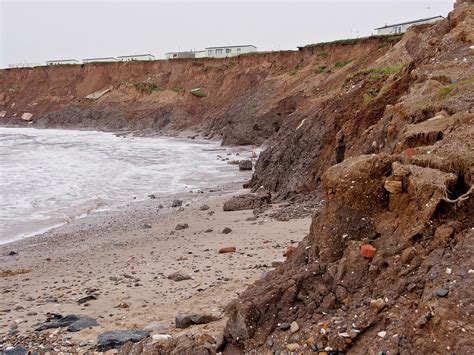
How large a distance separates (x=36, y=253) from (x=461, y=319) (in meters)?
8.95

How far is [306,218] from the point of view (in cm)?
997

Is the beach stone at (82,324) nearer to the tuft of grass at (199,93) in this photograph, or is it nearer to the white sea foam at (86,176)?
the white sea foam at (86,176)

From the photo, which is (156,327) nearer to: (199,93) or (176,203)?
(176,203)

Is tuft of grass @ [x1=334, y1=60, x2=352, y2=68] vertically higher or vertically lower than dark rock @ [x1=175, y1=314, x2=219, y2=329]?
higher

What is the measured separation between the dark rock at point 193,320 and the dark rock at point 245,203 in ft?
24.0

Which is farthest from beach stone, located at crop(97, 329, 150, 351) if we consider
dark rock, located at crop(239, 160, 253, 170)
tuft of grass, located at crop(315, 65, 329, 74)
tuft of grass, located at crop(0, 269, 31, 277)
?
tuft of grass, located at crop(315, 65, 329, 74)

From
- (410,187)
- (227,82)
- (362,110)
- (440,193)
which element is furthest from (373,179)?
(227,82)

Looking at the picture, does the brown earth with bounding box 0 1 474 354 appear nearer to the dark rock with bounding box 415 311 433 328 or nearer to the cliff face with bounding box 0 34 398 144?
the dark rock with bounding box 415 311 433 328

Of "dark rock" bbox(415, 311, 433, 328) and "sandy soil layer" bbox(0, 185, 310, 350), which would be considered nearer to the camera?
"dark rock" bbox(415, 311, 433, 328)

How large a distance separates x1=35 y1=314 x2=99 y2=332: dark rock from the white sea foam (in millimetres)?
6637

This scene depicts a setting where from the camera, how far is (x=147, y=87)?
50406mm

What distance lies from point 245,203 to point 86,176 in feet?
34.6

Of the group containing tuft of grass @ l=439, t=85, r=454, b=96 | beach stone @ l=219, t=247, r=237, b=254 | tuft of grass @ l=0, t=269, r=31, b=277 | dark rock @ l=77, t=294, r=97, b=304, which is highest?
tuft of grass @ l=439, t=85, r=454, b=96

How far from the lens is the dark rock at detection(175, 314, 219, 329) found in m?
4.82
